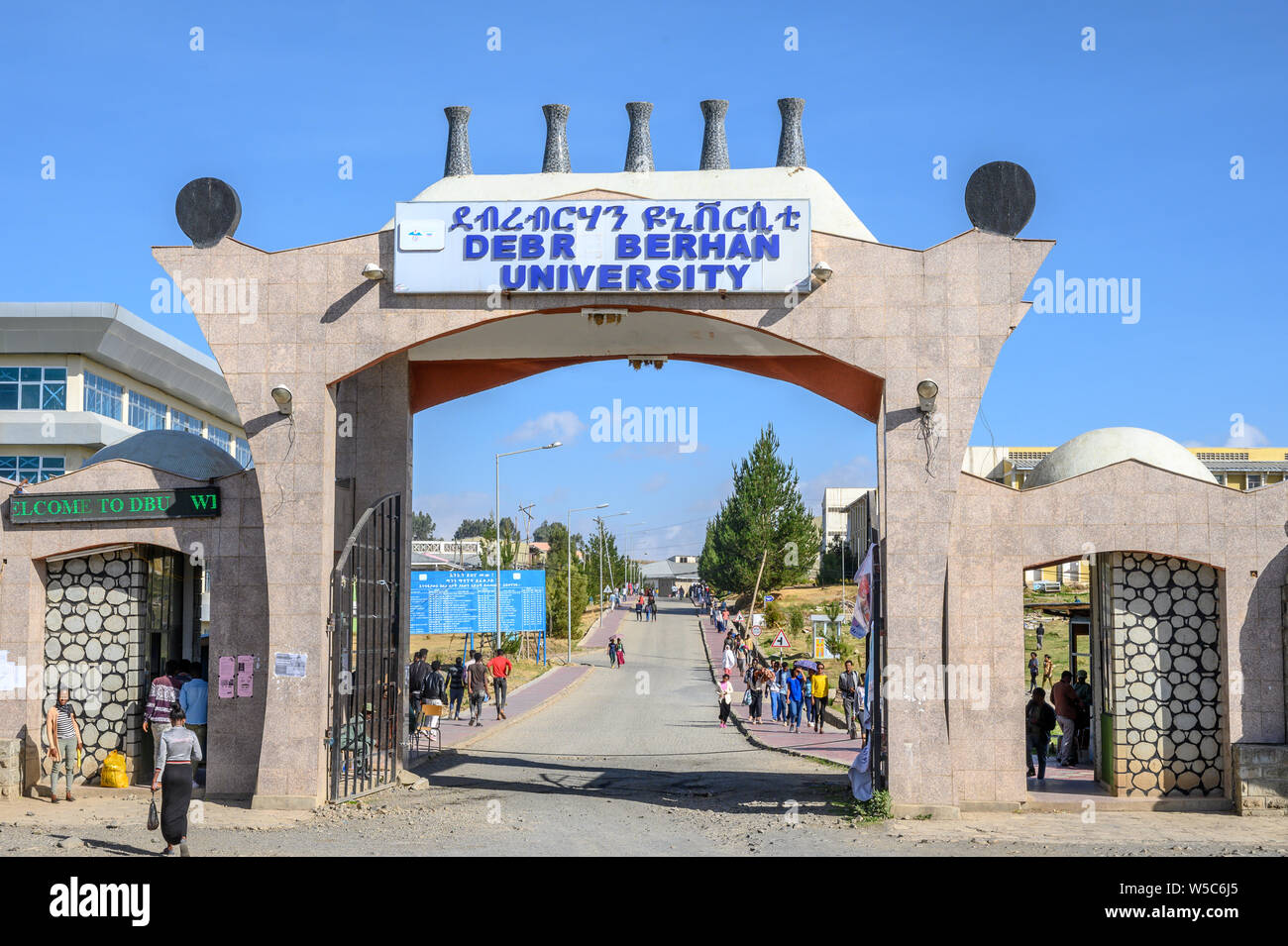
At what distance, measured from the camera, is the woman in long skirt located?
36.9ft

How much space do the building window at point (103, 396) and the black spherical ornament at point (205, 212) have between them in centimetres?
2467

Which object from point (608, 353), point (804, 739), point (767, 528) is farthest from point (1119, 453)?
point (767, 528)

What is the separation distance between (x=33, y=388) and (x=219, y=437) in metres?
12.8

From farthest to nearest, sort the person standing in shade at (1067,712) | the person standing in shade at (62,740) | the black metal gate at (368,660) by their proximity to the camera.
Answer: the person standing in shade at (1067,712), the person standing in shade at (62,740), the black metal gate at (368,660)

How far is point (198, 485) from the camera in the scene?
51.6 feet

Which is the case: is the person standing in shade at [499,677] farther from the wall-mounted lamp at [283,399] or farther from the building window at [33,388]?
the building window at [33,388]

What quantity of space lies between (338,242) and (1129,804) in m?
12.0

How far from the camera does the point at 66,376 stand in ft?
119

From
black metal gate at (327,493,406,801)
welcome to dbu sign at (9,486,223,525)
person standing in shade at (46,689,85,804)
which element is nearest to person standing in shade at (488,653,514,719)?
black metal gate at (327,493,406,801)

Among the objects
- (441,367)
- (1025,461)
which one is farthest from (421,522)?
(441,367)

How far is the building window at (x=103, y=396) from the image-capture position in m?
37.0

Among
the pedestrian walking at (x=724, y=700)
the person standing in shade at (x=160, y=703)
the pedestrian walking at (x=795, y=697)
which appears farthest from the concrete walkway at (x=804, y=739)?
the person standing in shade at (x=160, y=703)

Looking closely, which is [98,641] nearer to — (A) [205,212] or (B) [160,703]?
(B) [160,703]
